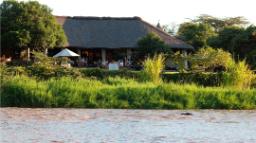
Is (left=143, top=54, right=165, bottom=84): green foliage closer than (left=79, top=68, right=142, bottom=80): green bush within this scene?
Yes

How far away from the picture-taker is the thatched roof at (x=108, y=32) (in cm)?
4650

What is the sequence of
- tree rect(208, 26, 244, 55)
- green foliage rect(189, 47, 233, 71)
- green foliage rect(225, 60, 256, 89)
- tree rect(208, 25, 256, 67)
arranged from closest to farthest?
green foliage rect(225, 60, 256, 89), green foliage rect(189, 47, 233, 71), tree rect(208, 25, 256, 67), tree rect(208, 26, 244, 55)

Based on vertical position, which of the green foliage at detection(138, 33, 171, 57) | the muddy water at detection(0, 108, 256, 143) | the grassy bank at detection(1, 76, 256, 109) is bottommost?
the muddy water at detection(0, 108, 256, 143)

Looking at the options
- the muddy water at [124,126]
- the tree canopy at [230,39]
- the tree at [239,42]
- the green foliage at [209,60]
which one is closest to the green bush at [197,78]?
the green foliage at [209,60]

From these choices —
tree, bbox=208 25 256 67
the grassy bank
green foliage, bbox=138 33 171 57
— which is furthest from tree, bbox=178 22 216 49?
the grassy bank

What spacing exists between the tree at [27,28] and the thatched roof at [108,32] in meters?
4.11

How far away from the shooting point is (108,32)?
48.9 metres

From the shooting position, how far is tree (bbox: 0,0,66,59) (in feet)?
132

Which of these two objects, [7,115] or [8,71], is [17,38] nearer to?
[8,71]

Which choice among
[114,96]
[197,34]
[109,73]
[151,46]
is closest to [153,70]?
[109,73]

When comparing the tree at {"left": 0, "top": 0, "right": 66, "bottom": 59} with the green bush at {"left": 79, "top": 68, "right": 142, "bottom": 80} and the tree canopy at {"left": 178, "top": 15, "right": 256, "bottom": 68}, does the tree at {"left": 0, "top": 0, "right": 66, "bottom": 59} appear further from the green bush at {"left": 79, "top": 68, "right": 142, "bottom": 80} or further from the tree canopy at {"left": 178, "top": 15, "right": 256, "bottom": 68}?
the green bush at {"left": 79, "top": 68, "right": 142, "bottom": 80}

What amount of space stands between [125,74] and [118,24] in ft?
96.6

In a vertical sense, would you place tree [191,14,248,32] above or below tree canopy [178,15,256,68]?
above

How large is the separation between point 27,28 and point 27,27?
7 centimetres
